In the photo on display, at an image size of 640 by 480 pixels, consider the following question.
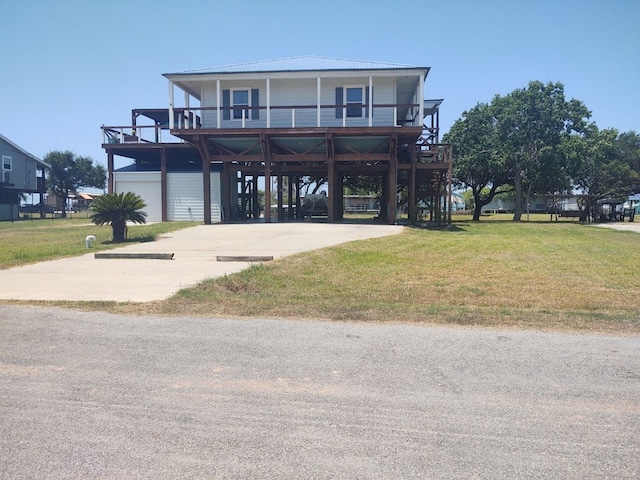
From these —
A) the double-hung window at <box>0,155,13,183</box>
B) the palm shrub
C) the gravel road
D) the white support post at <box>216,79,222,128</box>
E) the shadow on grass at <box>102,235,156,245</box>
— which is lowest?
the gravel road

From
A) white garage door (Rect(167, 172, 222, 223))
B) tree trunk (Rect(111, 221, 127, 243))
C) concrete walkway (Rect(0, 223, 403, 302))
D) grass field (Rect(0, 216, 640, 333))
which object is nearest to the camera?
grass field (Rect(0, 216, 640, 333))

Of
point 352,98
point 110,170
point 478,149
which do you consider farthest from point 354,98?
point 478,149

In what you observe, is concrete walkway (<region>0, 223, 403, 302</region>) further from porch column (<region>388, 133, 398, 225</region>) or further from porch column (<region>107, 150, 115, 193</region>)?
porch column (<region>107, 150, 115, 193</region>)

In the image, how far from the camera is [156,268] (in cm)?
1100

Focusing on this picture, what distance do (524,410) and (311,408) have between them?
165 cm

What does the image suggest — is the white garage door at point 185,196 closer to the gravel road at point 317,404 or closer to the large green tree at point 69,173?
the gravel road at point 317,404

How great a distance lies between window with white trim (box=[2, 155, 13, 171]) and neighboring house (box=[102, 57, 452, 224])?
2047cm

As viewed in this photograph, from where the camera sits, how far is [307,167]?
30.1 metres

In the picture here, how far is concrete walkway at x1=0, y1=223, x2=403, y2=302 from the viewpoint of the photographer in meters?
8.30

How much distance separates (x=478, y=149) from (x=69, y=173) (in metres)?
56.7

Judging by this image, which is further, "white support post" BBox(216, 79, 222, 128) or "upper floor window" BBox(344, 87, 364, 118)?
"upper floor window" BBox(344, 87, 364, 118)

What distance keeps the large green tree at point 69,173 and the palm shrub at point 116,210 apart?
5825cm

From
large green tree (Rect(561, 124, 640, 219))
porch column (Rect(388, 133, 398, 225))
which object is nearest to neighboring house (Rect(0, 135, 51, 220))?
porch column (Rect(388, 133, 398, 225))

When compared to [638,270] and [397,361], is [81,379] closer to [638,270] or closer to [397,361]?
[397,361]
